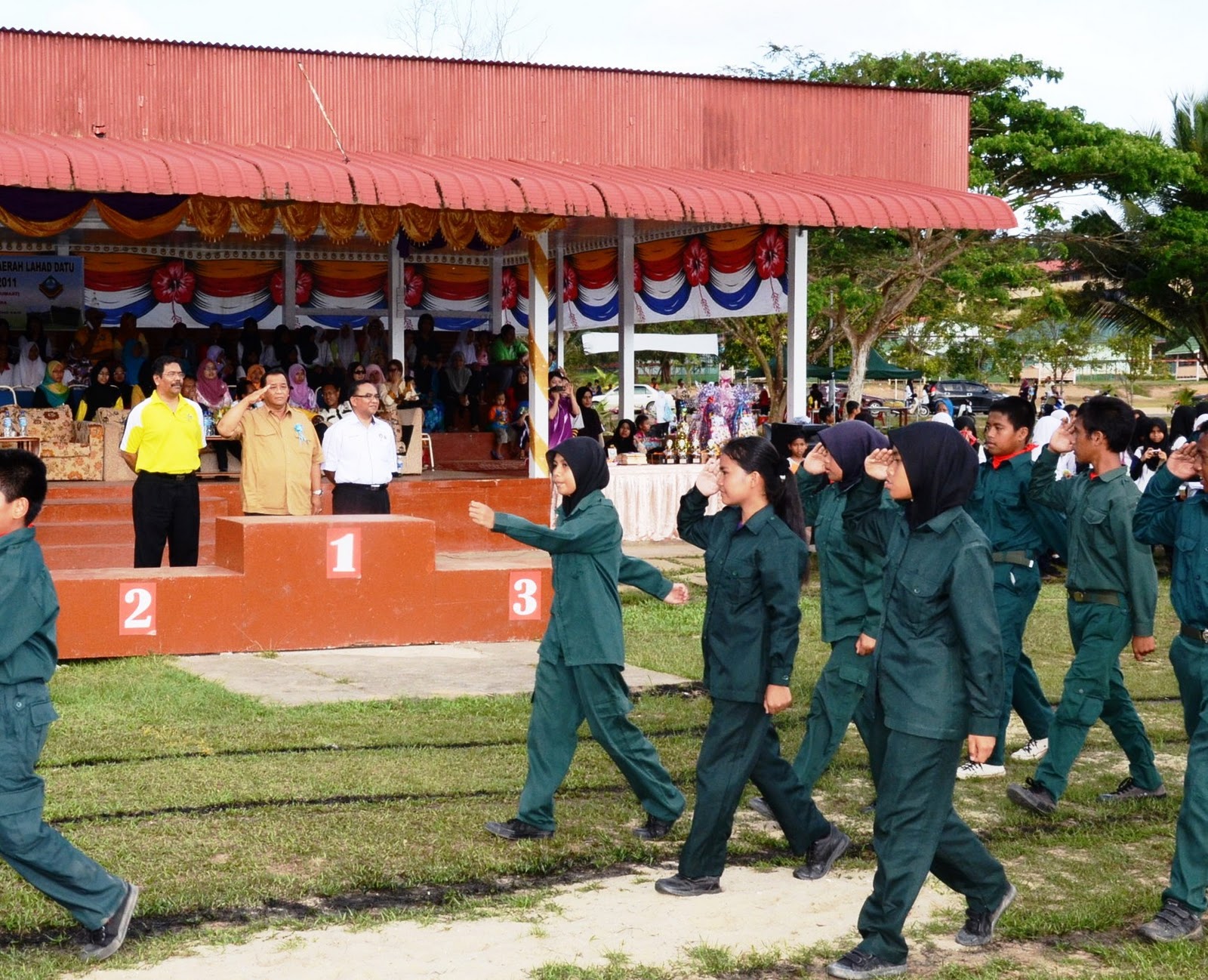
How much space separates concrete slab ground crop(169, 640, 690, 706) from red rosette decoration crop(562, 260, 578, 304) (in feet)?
33.3

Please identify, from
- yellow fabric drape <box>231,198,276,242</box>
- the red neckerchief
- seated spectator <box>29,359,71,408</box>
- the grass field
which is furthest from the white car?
the red neckerchief

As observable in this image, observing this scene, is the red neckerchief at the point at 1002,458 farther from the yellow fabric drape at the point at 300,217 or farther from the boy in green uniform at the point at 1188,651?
the yellow fabric drape at the point at 300,217

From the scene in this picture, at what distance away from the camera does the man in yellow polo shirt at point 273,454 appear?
34.9 ft

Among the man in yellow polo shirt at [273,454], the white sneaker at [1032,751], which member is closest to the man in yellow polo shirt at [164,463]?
the man in yellow polo shirt at [273,454]

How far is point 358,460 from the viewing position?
11.1 metres

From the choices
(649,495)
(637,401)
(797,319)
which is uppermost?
(797,319)

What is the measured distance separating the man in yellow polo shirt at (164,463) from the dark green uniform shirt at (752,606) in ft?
18.6

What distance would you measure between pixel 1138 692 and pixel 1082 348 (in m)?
48.2

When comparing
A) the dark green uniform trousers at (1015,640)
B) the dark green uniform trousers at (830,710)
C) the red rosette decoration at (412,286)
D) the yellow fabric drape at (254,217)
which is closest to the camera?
the dark green uniform trousers at (830,710)

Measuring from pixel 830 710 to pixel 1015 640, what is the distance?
1.32 m

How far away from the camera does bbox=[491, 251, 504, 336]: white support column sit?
21.5 metres

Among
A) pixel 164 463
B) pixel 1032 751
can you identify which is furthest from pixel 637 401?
pixel 1032 751

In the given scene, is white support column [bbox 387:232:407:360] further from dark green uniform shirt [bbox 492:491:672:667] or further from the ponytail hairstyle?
the ponytail hairstyle

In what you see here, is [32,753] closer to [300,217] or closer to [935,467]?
[935,467]
